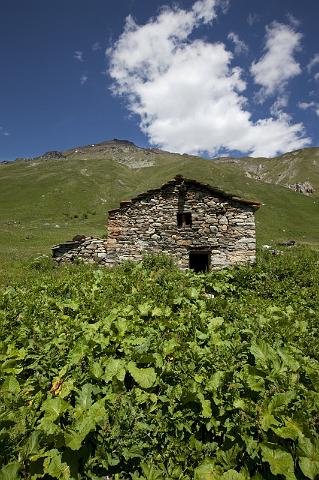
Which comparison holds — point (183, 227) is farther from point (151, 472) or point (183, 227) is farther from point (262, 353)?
point (151, 472)

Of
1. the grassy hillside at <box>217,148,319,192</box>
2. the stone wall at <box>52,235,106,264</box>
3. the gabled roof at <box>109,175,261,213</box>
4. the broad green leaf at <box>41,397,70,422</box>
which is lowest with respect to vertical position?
the broad green leaf at <box>41,397,70,422</box>

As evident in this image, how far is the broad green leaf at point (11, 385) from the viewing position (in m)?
4.45

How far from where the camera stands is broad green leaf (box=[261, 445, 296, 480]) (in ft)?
11.4

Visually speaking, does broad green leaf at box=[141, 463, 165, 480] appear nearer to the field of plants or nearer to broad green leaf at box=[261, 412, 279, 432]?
the field of plants

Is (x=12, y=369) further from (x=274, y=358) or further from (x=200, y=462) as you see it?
(x=274, y=358)

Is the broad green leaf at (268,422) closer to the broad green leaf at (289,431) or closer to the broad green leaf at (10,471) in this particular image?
the broad green leaf at (289,431)

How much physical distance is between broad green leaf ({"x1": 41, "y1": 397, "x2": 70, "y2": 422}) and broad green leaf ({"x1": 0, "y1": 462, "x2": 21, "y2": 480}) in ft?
2.31

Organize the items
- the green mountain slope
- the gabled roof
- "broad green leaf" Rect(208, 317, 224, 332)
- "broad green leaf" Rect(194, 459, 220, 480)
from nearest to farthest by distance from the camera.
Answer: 1. "broad green leaf" Rect(194, 459, 220, 480)
2. "broad green leaf" Rect(208, 317, 224, 332)
3. the gabled roof
4. the green mountain slope

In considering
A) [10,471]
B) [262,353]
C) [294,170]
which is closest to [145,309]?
[262,353]

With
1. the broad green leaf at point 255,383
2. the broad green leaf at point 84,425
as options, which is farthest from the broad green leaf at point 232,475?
the broad green leaf at point 84,425

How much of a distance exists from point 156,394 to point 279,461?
177 cm

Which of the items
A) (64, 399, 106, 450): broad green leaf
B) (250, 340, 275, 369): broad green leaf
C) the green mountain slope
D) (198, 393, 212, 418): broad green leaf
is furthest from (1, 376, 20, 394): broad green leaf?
the green mountain slope

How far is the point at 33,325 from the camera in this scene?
259 inches

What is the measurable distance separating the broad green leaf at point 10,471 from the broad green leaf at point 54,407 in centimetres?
70
